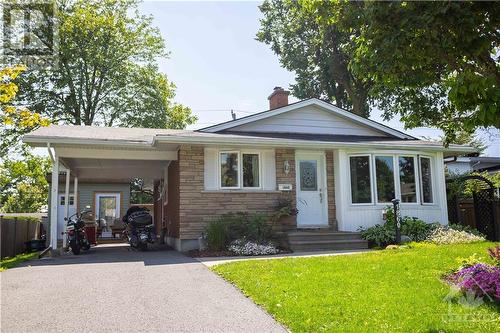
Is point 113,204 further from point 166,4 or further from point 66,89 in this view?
point 166,4

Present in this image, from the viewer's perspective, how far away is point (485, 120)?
4117 millimetres

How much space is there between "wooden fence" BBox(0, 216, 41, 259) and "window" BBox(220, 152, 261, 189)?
6563 millimetres

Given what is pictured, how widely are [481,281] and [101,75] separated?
1079 inches

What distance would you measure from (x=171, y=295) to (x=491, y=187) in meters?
10.7

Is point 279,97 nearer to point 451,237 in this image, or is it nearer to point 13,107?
point 451,237

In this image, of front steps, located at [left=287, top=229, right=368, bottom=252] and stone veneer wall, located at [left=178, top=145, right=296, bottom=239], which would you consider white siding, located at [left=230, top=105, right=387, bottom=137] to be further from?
front steps, located at [left=287, top=229, right=368, bottom=252]

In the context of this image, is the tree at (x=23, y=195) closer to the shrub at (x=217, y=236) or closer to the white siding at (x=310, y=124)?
the white siding at (x=310, y=124)

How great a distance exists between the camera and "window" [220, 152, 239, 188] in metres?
11.5

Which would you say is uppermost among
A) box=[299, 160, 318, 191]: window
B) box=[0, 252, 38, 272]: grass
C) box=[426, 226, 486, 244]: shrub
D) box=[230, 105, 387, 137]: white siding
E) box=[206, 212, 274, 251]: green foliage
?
box=[230, 105, 387, 137]: white siding

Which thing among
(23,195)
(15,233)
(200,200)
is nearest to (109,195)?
(15,233)

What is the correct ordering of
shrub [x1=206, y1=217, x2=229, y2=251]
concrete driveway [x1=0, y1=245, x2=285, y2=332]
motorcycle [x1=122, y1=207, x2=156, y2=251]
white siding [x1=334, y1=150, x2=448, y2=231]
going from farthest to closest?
white siding [x1=334, y1=150, x2=448, y2=231] < motorcycle [x1=122, y1=207, x2=156, y2=251] < shrub [x1=206, y1=217, x2=229, y2=251] < concrete driveway [x1=0, y1=245, x2=285, y2=332]

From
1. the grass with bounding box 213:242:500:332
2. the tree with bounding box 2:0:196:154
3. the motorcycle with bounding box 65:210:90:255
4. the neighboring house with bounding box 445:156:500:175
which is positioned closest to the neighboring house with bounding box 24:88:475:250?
the motorcycle with bounding box 65:210:90:255

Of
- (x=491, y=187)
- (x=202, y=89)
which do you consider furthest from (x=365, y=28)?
(x=202, y=89)

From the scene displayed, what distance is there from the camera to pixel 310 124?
537 inches
